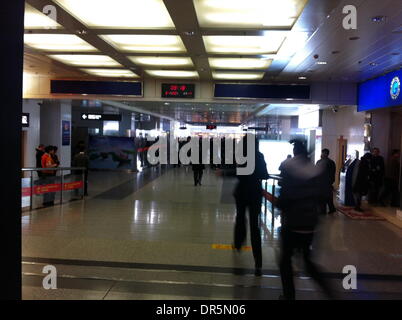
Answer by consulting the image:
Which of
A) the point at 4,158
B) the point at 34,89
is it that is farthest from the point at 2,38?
the point at 34,89

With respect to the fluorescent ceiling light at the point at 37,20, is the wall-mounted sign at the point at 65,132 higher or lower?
lower

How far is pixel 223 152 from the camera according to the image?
909cm

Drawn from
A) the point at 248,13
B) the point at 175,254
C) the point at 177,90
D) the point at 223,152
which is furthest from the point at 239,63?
the point at 175,254

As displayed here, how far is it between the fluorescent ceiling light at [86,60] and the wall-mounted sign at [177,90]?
2055 millimetres

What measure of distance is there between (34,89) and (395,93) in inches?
387

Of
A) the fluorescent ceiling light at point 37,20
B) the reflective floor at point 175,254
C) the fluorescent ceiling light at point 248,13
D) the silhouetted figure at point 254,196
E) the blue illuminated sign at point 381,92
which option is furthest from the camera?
the blue illuminated sign at point 381,92

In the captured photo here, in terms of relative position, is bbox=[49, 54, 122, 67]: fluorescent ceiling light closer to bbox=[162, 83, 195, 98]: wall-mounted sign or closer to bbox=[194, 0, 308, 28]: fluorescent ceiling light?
bbox=[162, 83, 195, 98]: wall-mounted sign

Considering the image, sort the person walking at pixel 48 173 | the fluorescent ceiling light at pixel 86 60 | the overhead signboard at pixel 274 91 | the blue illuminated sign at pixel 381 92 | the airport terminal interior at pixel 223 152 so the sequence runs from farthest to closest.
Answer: the overhead signboard at pixel 274 91, the person walking at pixel 48 173, the blue illuminated sign at pixel 381 92, the fluorescent ceiling light at pixel 86 60, the airport terminal interior at pixel 223 152

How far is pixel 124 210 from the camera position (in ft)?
29.5

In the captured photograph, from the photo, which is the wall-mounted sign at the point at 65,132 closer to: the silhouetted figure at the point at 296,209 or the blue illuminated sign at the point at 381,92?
the blue illuminated sign at the point at 381,92

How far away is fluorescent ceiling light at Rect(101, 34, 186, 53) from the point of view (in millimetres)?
6945

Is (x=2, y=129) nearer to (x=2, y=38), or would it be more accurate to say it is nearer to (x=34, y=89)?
(x=2, y=38)

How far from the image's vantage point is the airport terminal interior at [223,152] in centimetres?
464

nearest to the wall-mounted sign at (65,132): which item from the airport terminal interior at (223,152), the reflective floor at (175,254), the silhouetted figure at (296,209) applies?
the airport terminal interior at (223,152)
